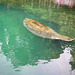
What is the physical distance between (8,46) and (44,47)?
7.23 feet

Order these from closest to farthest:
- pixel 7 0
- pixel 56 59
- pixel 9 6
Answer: pixel 56 59, pixel 9 6, pixel 7 0

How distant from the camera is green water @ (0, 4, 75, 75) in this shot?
7246 mm

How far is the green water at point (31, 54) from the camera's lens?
725 centimetres

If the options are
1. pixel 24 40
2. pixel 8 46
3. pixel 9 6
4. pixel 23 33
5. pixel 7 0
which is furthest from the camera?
pixel 7 0

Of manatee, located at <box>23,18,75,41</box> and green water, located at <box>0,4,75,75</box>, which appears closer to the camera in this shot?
green water, located at <box>0,4,75,75</box>

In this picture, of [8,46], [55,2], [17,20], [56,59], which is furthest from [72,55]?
[55,2]

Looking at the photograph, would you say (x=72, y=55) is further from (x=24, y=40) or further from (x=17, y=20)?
(x=17, y=20)

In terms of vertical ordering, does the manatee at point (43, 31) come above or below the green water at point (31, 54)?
above

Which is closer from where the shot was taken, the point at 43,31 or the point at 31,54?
the point at 31,54

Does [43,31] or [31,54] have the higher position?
[43,31]

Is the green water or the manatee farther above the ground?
the manatee

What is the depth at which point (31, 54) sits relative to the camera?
336 inches

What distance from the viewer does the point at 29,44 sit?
959 cm

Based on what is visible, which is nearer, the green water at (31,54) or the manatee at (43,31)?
the green water at (31,54)
